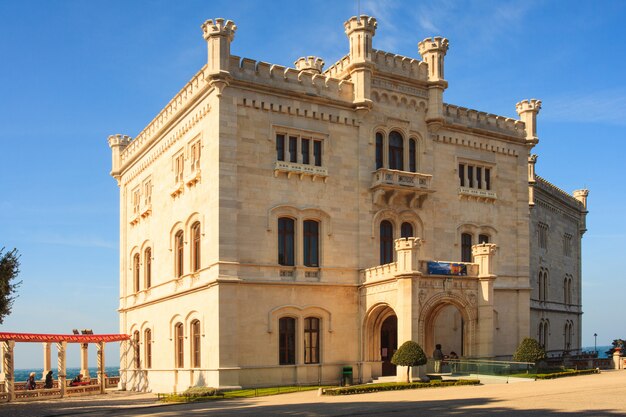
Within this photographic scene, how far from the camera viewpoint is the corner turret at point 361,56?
41656mm

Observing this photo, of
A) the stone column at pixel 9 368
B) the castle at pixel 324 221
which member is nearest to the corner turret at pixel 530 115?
the castle at pixel 324 221

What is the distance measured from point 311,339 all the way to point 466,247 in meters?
11.3

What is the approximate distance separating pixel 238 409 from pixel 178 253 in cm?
1758

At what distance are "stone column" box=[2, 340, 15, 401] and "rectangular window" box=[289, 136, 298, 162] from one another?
55.3ft

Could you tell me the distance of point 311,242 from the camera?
40281mm

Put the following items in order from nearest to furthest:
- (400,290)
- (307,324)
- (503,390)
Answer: (503,390)
(400,290)
(307,324)

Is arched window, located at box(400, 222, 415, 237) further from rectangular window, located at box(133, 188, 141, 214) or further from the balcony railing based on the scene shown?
rectangular window, located at box(133, 188, 141, 214)

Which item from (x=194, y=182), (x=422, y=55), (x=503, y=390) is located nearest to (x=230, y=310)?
(x=194, y=182)

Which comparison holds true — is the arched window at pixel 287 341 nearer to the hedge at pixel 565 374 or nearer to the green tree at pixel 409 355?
the green tree at pixel 409 355

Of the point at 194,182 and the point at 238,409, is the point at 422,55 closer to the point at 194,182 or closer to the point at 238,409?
the point at 194,182

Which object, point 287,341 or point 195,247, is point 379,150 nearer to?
point 195,247

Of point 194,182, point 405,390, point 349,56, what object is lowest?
point 405,390

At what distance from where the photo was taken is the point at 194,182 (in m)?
40.7

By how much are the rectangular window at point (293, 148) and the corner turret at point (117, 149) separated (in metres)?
19.9
